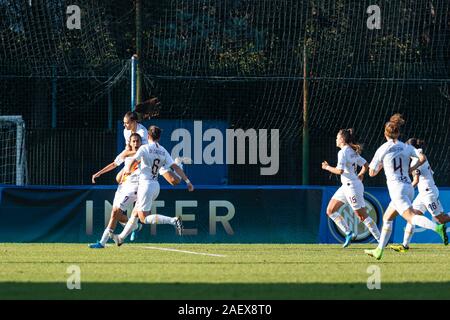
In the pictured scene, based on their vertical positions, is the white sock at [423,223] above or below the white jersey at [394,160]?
below

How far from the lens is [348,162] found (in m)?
18.9

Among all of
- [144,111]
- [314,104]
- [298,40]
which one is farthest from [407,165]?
[298,40]

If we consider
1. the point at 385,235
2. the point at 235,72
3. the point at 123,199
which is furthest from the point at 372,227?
the point at 235,72

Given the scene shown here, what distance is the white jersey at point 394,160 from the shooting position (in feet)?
52.2

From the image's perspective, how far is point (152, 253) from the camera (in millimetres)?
16406

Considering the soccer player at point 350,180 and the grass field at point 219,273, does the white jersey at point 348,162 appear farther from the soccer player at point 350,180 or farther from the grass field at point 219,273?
the grass field at point 219,273

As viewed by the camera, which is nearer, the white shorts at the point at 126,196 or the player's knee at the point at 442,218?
the white shorts at the point at 126,196

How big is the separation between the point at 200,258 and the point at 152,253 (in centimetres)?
137

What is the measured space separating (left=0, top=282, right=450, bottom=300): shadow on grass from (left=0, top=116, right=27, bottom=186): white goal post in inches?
504

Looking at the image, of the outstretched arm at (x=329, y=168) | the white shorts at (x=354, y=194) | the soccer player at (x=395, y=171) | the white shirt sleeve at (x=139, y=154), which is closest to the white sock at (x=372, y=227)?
the white shorts at (x=354, y=194)

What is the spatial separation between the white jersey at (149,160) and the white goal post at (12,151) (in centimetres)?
692

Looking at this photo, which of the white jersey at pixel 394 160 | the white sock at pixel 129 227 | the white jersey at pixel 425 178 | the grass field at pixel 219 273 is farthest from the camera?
the white jersey at pixel 425 178

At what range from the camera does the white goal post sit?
2406 centimetres

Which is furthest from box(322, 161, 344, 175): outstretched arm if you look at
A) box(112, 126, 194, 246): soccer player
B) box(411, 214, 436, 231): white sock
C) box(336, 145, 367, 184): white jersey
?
box(411, 214, 436, 231): white sock
